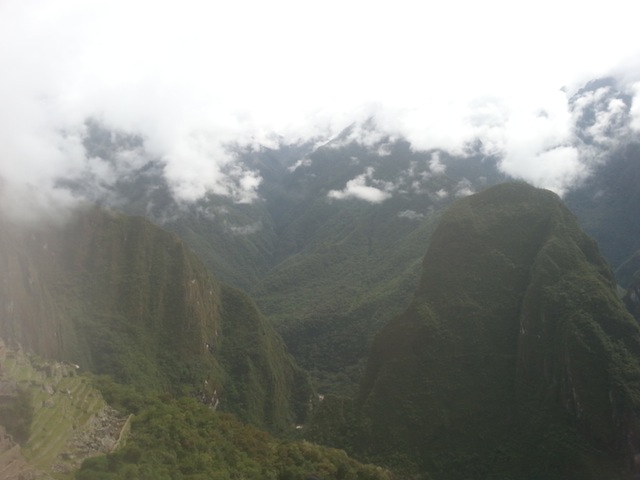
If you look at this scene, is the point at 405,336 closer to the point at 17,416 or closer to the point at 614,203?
the point at 17,416

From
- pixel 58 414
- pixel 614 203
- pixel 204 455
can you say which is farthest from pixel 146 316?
pixel 614 203

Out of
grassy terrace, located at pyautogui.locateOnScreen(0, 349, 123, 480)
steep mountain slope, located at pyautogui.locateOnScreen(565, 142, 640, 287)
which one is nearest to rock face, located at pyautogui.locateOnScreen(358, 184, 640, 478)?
grassy terrace, located at pyautogui.locateOnScreen(0, 349, 123, 480)

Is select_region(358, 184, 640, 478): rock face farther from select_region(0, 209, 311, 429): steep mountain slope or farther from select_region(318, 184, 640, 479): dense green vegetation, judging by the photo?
select_region(0, 209, 311, 429): steep mountain slope

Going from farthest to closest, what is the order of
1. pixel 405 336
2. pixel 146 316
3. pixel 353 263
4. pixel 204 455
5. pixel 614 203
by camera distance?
pixel 614 203
pixel 353 263
pixel 146 316
pixel 405 336
pixel 204 455

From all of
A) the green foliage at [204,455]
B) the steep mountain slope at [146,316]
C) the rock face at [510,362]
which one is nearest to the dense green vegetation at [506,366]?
the rock face at [510,362]

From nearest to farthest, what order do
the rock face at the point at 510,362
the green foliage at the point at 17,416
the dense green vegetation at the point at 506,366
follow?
the green foliage at the point at 17,416
the rock face at the point at 510,362
the dense green vegetation at the point at 506,366

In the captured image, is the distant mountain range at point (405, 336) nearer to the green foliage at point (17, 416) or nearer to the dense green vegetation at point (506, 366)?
the dense green vegetation at point (506, 366)
